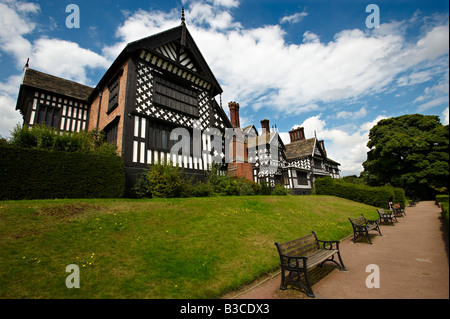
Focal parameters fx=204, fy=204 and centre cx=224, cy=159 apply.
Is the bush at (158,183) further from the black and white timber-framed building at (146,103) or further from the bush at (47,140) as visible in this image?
the bush at (47,140)

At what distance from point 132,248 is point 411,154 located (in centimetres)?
3236

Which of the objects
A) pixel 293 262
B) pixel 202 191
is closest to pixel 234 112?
pixel 202 191

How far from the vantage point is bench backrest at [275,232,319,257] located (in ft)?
15.7

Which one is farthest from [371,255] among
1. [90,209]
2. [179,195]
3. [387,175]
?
[387,175]

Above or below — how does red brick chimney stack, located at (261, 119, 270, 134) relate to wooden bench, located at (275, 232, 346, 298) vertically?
above

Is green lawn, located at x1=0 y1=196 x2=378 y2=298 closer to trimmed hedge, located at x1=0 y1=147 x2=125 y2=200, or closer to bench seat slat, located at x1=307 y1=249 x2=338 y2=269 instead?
bench seat slat, located at x1=307 y1=249 x2=338 y2=269

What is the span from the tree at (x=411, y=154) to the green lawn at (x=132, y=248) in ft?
80.3

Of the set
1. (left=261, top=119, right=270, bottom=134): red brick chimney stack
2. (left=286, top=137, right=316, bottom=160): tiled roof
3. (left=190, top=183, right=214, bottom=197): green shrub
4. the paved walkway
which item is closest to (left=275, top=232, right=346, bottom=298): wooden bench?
the paved walkway

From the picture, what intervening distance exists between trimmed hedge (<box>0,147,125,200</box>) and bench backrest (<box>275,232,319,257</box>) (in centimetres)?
773

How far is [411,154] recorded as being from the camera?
25.1 meters

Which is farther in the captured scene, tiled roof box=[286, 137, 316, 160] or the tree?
tiled roof box=[286, 137, 316, 160]

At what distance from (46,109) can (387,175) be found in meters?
37.9

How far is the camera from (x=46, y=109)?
13.9m
